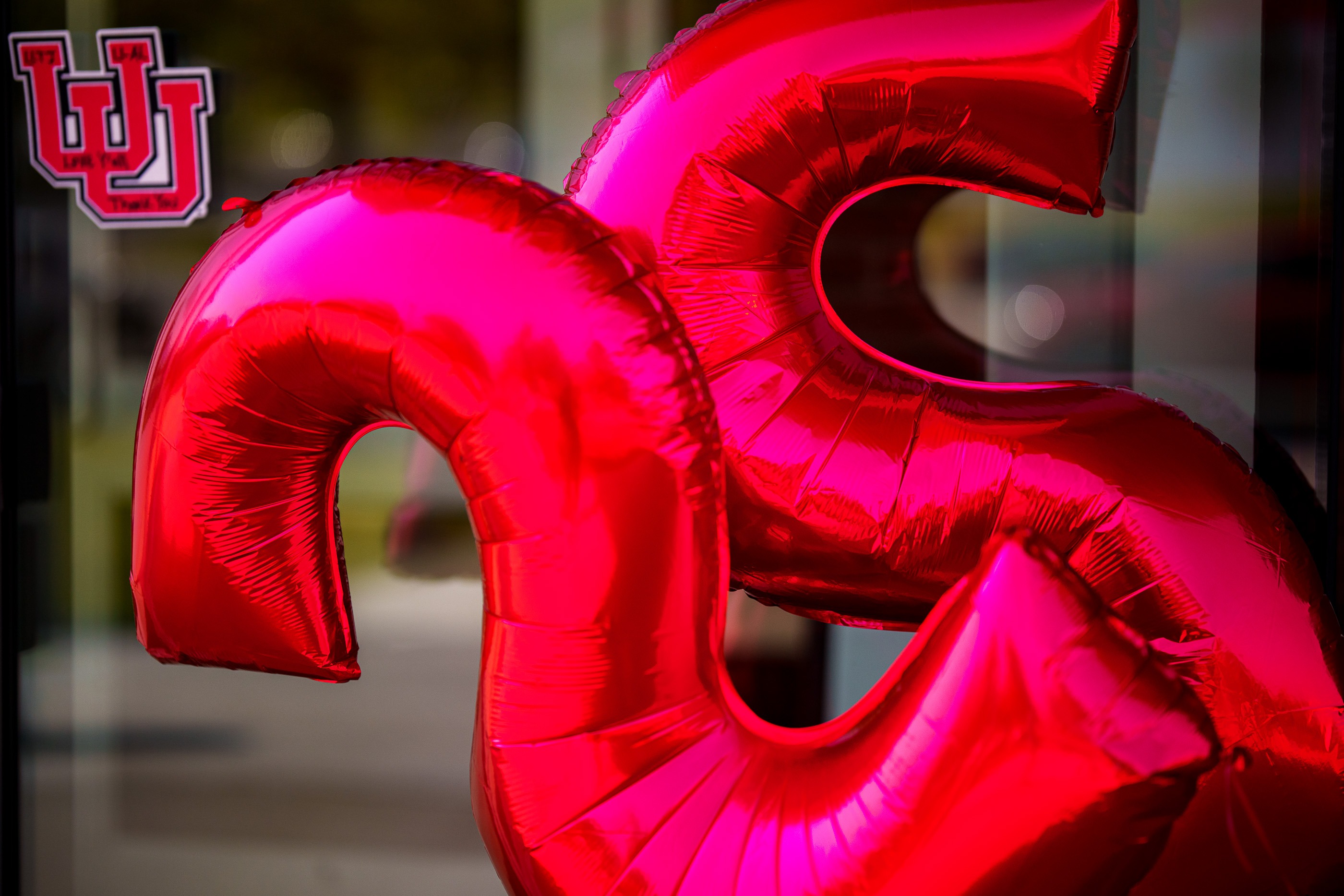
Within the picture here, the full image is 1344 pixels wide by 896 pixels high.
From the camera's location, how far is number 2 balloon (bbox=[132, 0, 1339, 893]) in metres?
0.67

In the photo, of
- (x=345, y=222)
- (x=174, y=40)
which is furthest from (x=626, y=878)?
(x=174, y=40)

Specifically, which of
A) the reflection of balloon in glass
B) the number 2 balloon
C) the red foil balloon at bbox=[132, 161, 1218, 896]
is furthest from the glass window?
the red foil balloon at bbox=[132, 161, 1218, 896]

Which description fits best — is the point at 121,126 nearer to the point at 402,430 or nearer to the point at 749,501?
the point at 402,430

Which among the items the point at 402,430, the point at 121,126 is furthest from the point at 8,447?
the point at 402,430

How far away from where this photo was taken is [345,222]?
747 millimetres

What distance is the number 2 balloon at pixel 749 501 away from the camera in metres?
0.67

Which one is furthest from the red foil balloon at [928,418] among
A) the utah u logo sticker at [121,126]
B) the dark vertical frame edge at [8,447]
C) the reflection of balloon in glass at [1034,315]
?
the dark vertical frame edge at [8,447]

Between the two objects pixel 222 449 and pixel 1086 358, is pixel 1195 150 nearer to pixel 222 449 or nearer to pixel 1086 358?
pixel 1086 358

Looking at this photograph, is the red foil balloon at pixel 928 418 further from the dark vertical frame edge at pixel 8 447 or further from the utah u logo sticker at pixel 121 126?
the dark vertical frame edge at pixel 8 447

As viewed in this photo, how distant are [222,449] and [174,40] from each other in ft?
4.46

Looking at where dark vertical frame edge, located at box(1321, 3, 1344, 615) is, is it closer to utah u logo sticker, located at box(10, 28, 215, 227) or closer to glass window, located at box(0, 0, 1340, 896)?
glass window, located at box(0, 0, 1340, 896)

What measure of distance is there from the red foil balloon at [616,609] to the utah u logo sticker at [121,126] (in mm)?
1189

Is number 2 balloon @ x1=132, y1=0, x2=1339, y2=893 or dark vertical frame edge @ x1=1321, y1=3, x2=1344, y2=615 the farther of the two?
dark vertical frame edge @ x1=1321, y1=3, x2=1344, y2=615

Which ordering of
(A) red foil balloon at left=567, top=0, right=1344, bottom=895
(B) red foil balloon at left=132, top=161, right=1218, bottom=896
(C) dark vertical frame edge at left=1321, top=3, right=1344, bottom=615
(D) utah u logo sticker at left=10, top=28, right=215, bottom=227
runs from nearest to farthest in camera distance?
(B) red foil balloon at left=132, top=161, right=1218, bottom=896, (A) red foil balloon at left=567, top=0, right=1344, bottom=895, (C) dark vertical frame edge at left=1321, top=3, right=1344, bottom=615, (D) utah u logo sticker at left=10, top=28, right=215, bottom=227
